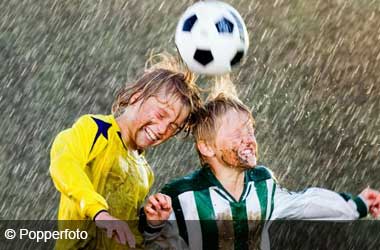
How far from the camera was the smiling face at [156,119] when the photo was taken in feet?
14.3

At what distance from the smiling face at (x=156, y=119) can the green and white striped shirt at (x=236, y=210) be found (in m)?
0.22

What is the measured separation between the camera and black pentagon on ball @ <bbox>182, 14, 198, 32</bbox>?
4.54 m

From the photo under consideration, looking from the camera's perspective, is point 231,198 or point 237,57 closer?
point 231,198

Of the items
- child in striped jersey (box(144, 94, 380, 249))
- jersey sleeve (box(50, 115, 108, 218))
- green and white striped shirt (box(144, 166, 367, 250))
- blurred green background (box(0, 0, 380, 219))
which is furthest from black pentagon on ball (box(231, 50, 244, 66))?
blurred green background (box(0, 0, 380, 219))

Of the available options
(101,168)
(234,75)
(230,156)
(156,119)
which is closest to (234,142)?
(230,156)

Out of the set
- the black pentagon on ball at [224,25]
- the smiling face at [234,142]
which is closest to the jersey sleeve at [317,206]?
the smiling face at [234,142]

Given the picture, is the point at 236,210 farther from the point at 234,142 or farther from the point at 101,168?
the point at 101,168

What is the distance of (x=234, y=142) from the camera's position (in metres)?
4.45

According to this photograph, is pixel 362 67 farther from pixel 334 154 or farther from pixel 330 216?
pixel 330 216

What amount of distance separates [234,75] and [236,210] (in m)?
3.35

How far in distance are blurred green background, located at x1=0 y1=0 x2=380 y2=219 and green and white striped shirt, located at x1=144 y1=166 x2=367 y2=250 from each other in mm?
2589

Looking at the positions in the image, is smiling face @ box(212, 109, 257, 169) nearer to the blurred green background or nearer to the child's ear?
the child's ear

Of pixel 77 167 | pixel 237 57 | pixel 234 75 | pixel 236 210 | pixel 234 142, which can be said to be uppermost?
pixel 237 57

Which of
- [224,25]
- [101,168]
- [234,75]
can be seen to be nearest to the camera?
[101,168]
